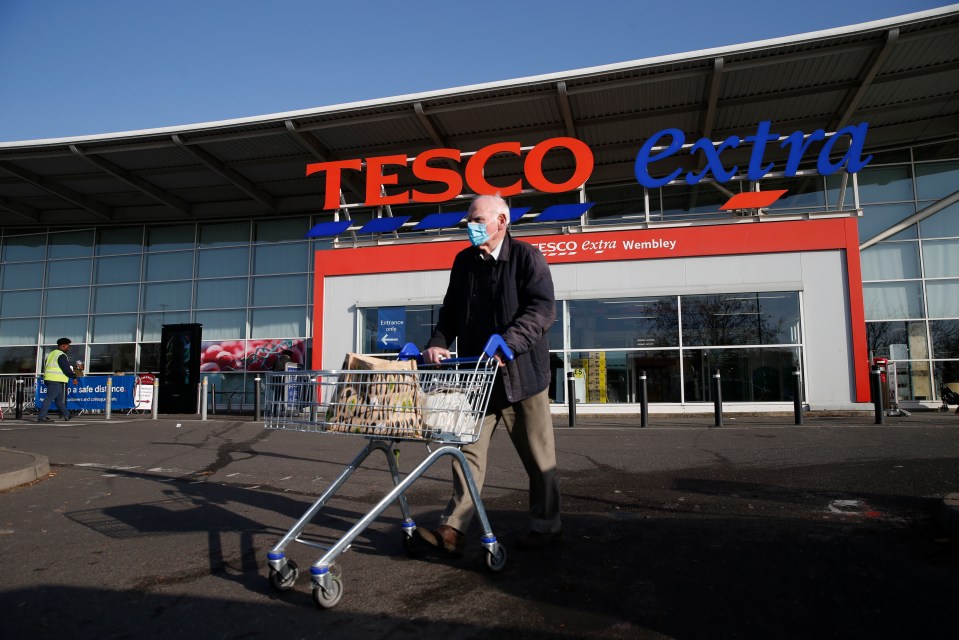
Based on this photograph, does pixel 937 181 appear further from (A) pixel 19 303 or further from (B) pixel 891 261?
(A) pixel 19 303

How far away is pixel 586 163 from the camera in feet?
58.0

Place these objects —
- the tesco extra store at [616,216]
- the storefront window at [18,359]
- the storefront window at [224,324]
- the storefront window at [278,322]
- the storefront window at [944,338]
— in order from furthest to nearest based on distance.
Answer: the storefront window at [18,359]
the storefront window at [224,324]
the storefront window at [278,322]
the storefront window at [944,338]
the tesco extra store at [616,216]

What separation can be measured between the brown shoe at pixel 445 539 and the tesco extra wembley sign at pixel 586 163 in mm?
14921

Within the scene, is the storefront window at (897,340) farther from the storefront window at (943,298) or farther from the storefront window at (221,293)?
the storefront window at (221,293)

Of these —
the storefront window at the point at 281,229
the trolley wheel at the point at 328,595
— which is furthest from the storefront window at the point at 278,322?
the trolley wheel at the point at 328,595

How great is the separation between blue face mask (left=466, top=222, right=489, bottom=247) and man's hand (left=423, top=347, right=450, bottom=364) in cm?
70

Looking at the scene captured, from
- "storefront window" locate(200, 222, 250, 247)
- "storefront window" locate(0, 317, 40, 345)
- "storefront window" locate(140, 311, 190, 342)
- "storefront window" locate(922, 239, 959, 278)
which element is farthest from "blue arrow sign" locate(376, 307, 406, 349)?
"storefront window" locate(0, 317, 40, 345)

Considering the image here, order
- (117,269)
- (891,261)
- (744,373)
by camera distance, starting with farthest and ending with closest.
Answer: (117,269), (891,261), (744,373)

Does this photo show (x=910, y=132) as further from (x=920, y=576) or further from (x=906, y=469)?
(x=920, y=576)

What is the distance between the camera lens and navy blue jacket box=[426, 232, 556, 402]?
3.59 metres

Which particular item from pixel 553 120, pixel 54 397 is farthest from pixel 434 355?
pixel 553 120

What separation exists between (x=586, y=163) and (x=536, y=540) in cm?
1538

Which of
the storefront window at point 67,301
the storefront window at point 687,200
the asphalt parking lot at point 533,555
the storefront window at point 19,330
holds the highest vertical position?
the storefront window at point 687,200

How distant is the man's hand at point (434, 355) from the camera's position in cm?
329
